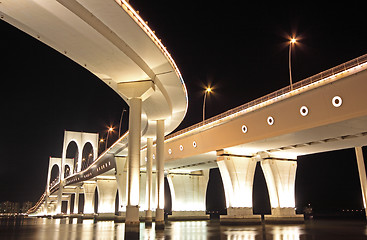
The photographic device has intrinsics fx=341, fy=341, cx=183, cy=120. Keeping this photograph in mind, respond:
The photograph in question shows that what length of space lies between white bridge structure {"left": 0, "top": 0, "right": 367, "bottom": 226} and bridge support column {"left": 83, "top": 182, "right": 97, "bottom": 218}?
39398 millimetres

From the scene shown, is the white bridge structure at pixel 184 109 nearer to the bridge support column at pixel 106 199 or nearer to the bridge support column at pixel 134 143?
the bridge support column at pixel 134 143

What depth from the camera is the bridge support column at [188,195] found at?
5347 cm

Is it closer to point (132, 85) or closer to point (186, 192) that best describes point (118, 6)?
point (132, 85)

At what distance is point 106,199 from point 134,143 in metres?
44.1

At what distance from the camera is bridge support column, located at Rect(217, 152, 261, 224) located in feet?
113

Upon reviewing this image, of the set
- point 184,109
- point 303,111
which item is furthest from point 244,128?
point 303,111

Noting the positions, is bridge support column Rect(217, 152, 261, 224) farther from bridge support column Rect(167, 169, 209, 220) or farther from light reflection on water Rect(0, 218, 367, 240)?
bridge support column Rect(167, 169, 209, 220)

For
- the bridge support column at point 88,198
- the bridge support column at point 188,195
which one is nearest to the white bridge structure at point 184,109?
the bridge support column at point 188,195

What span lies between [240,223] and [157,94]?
16.0 metres

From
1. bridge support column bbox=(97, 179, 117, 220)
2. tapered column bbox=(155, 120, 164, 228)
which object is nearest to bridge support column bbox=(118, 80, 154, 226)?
tapered column bbox=(155, 120, 164, 228)

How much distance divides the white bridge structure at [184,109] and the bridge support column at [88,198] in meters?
39.4

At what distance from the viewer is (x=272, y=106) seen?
1057 inches

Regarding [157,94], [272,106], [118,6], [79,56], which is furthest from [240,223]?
[118,6]

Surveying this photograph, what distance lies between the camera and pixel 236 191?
34.9m
